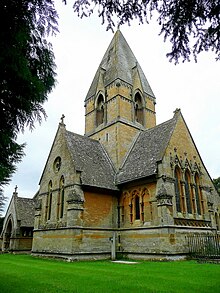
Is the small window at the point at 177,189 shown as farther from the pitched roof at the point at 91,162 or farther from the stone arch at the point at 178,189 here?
the pitched roof at the point at 91,162

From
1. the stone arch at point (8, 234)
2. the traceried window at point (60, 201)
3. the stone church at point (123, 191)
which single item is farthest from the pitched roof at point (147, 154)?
the stone arch at point (8, 234)

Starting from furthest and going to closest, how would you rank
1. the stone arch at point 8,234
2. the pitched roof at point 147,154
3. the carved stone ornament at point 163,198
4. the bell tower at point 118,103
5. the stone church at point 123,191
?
the stone arch at point 8,234 < the bell tower at point 118,103 < the pitched roof at point 147,154 < the stone church at point 123,191 < the carved stone ornament at point 163,198

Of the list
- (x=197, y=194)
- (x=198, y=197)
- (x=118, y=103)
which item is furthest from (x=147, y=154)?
(x=118, y=103)

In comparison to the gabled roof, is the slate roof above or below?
below

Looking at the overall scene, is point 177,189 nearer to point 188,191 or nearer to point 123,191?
point 188,191

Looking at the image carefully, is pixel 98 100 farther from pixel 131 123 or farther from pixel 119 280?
pixel 119 280

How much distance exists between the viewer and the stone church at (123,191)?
19.6m

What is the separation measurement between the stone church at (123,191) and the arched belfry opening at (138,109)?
1466 mm

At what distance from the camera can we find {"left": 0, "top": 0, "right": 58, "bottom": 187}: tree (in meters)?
4.80

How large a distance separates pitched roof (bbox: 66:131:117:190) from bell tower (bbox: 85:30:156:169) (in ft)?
3.54

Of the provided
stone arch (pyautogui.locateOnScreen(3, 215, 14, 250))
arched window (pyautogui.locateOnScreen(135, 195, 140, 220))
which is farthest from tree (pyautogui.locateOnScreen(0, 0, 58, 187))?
stone arch (pyautogui.locateOnScreen(3, 215, 14, 250))

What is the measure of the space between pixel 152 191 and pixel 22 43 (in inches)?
675

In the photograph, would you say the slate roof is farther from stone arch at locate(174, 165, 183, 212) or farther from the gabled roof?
stone arch at locate(174, 165, 183, 212)

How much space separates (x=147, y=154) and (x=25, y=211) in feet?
65.0
